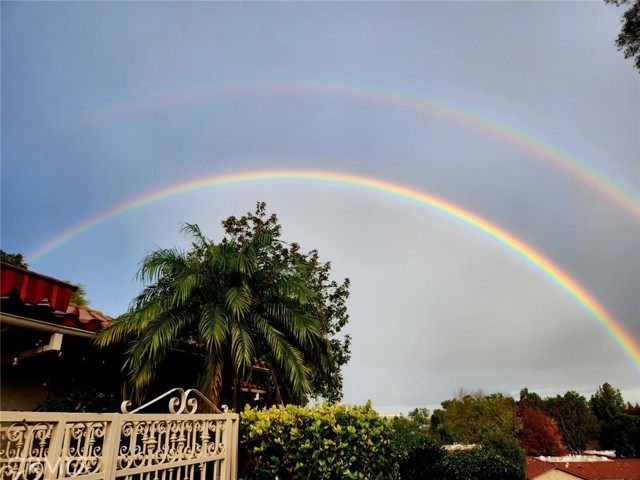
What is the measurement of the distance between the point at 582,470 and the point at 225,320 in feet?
105

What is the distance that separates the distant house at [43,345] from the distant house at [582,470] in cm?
2531

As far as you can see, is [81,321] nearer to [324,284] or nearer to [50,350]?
[50,350]

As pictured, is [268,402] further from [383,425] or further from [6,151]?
[6,151]

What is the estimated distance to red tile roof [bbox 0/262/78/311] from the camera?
426 cm

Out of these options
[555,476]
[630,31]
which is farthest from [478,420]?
[630,31]

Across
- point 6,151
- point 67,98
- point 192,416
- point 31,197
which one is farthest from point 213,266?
point 31,197

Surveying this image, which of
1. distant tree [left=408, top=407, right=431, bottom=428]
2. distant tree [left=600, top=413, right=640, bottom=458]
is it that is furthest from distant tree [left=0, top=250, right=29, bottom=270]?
distant tree [left=408, top=407, right=431, bottom=428]

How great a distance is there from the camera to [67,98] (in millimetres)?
12727

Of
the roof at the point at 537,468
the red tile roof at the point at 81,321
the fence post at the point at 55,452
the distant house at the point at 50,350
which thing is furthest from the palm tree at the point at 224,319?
the roof at the point at 537,468

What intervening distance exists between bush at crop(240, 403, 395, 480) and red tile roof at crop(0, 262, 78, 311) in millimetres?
2942

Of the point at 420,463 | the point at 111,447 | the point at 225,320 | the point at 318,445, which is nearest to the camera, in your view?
the point at 111,447

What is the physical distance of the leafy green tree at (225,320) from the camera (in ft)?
20.9

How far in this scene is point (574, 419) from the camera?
54.0m

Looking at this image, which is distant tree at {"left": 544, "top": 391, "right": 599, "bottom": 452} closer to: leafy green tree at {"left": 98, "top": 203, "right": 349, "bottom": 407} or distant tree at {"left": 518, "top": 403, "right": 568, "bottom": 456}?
distant tree at {"left": 518, "top": 403, "right": 568, "bottom": 456}
